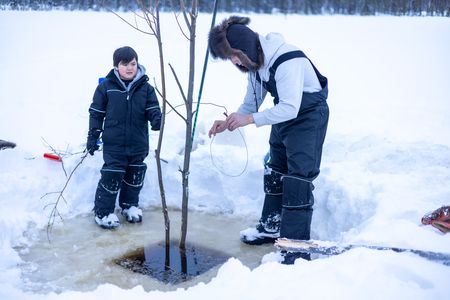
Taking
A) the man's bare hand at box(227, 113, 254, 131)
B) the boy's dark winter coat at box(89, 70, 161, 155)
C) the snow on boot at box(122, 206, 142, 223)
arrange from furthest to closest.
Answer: the snow on boot at box(122, 206, 142, 223)
the boy's dark winter coat at box(89, 70, 161, 155)
the man's bare hand at box(227, 113, 254, 131)

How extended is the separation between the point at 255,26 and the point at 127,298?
13.6 metres

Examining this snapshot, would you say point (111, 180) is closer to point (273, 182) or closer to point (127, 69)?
point (127, 69)

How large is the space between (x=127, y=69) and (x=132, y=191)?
1.15 meters

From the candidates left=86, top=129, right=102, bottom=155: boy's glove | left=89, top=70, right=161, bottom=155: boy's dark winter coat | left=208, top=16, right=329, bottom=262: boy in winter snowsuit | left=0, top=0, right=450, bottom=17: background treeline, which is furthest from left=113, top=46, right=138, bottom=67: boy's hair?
left=0, top=0, right=450, bottom=17: background treeline

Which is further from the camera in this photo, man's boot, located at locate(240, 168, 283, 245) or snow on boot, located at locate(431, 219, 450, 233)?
man's boot, located at locate(240, 168, 283, 245)

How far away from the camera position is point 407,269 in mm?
2410

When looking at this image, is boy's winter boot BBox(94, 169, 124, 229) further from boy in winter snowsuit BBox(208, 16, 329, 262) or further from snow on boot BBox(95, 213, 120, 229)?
boy in winter snowsuit BBox(208, 16, 329, 262)

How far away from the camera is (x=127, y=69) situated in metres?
4.35

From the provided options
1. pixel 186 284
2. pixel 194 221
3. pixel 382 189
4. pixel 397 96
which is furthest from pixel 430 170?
pixel 397 96

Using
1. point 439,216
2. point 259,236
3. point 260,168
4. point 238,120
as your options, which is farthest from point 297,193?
point 260,168

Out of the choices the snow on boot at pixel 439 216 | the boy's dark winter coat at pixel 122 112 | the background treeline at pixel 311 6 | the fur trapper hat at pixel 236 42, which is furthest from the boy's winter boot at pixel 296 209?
the background treeline at pixel 311 6

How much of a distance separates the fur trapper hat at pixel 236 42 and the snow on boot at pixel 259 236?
1.52 metres

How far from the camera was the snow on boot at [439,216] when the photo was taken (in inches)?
125

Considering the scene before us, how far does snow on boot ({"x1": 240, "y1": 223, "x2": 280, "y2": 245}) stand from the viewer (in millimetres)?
4199
